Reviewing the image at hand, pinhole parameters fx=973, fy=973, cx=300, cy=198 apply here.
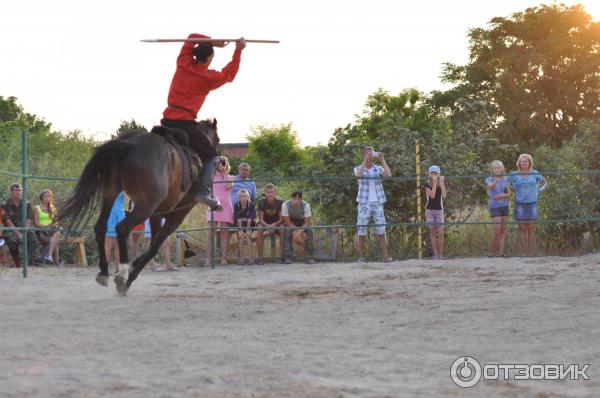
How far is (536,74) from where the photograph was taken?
4353cm

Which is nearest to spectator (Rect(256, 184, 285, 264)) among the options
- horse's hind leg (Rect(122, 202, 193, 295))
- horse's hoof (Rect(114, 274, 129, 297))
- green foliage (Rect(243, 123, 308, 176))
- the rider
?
horse's hind leg (Rect(122, 202, 193, 295))

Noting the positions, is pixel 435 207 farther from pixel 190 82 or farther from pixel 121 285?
pixel 121 285

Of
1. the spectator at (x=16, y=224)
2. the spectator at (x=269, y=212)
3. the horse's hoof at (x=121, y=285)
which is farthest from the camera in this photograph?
the spectator at (x=269, y=212)

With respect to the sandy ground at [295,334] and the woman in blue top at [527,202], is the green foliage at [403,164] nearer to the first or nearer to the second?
the woman in blue top at [527,202]

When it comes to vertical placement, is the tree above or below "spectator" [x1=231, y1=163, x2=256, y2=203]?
above

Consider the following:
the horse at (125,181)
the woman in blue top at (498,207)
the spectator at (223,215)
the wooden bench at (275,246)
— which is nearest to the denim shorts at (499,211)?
the woman in blue top at (498,207)

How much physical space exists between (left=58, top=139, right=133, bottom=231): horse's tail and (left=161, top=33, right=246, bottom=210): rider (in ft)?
3.05

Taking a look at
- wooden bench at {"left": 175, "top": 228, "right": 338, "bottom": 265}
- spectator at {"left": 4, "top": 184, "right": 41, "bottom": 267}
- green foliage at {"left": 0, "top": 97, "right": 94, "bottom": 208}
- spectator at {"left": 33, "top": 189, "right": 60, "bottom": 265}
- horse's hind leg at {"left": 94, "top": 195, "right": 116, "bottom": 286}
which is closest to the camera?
horse's hind leg at {"left": 94, "top": 195, "right": 116, "bottom": 286}

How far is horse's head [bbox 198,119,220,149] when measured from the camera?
10199 millimetres

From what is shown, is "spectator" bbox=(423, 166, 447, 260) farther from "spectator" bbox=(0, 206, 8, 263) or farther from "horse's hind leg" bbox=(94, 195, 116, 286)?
"horse's hind leg" bbox=(94, 195, 116, 286)

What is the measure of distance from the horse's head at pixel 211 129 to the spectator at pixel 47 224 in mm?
4731

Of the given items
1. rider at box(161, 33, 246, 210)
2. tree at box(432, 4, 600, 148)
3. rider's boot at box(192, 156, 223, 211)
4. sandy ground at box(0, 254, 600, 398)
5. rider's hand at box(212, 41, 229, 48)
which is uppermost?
tree at box(432, 4, 600, 148)

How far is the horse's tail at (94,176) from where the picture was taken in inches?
355

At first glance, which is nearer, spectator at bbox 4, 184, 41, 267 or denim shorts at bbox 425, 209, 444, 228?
spectator at bbox 4, 184, 41, 267
